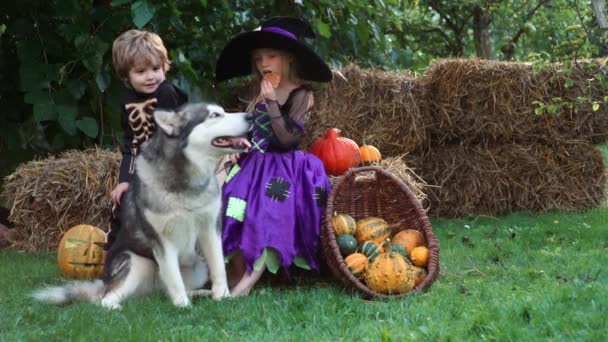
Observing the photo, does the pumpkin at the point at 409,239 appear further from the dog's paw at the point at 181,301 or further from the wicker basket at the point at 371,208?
the dog's paw at the point at 181,301

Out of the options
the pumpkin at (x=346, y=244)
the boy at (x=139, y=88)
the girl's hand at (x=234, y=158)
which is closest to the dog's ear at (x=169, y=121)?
the boy at (x=139, y=88)

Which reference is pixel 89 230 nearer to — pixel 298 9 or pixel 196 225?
pixel 196 225

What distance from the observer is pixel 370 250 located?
3994 millimetres

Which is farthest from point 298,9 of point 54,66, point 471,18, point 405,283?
point 471,18

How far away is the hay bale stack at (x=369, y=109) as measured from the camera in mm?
6625

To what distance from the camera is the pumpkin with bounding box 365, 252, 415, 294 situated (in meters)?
3.67

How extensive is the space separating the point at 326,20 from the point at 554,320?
4.05 meters

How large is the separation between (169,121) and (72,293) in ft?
3.86

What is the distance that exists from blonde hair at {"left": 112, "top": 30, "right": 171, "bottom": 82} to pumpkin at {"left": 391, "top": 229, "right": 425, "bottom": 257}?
1820mm

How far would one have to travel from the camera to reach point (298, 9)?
248 inches

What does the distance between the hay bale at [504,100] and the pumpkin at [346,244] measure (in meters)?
3.28

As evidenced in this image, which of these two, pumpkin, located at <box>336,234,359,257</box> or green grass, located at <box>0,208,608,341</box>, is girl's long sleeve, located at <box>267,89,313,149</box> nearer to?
pumpkin, located at <box>336,234,359,257</box>

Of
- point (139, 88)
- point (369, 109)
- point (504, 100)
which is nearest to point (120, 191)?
point (139, 88)

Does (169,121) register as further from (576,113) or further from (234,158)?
(576,113)
